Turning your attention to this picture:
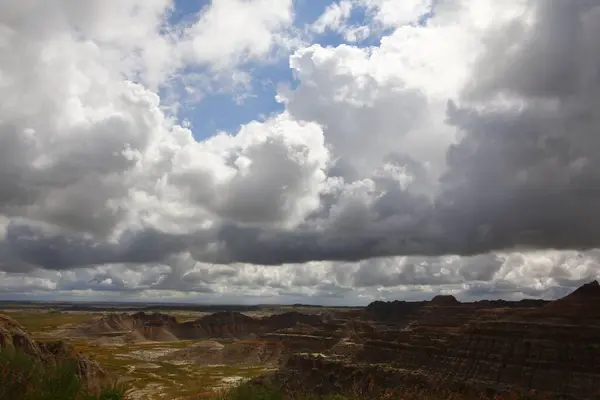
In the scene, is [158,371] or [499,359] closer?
[499,359]

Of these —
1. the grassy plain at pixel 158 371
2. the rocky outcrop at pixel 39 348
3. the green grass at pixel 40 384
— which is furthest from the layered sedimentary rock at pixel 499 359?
the green grass at pixel 40 384

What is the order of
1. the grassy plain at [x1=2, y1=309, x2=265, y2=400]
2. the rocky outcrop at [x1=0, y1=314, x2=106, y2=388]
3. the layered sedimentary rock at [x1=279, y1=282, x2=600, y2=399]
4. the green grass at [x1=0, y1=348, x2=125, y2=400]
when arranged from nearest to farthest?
the green grass at [x1=0, y1=348, x2=125, y2=400]
the rocky outcrop at [x1=0, y1=314, x2=106, y2=388]
the layered sedimentary rock at [x1=279, y1=282, x2=600, y2=399]
the grassy plain at [x1=2, y1=309, x2=265, y2=400]

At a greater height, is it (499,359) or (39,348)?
(39,348)

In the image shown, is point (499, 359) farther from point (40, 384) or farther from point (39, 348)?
point (40, 384)

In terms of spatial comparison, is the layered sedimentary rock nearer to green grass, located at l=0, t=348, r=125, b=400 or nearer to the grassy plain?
the grassy plain

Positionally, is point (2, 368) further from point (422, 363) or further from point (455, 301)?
point (455, 301)

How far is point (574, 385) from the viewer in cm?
7450

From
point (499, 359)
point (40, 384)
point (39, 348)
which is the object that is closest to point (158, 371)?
point (39, 348)

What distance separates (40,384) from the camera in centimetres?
1716

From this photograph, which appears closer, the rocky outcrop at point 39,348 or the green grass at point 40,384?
the green grass at point 40,384

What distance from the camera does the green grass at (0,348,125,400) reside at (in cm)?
1592

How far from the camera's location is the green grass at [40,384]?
15.9 m

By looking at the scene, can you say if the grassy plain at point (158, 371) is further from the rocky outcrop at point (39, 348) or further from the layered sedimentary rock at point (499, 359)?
the layered sedimentary rock at point (499, 359)

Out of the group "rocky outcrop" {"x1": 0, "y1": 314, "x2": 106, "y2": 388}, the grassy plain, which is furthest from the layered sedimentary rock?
"rocky outcrop" {"x1": 0, "y1": 314, "x2": 106, "y2": 388}
